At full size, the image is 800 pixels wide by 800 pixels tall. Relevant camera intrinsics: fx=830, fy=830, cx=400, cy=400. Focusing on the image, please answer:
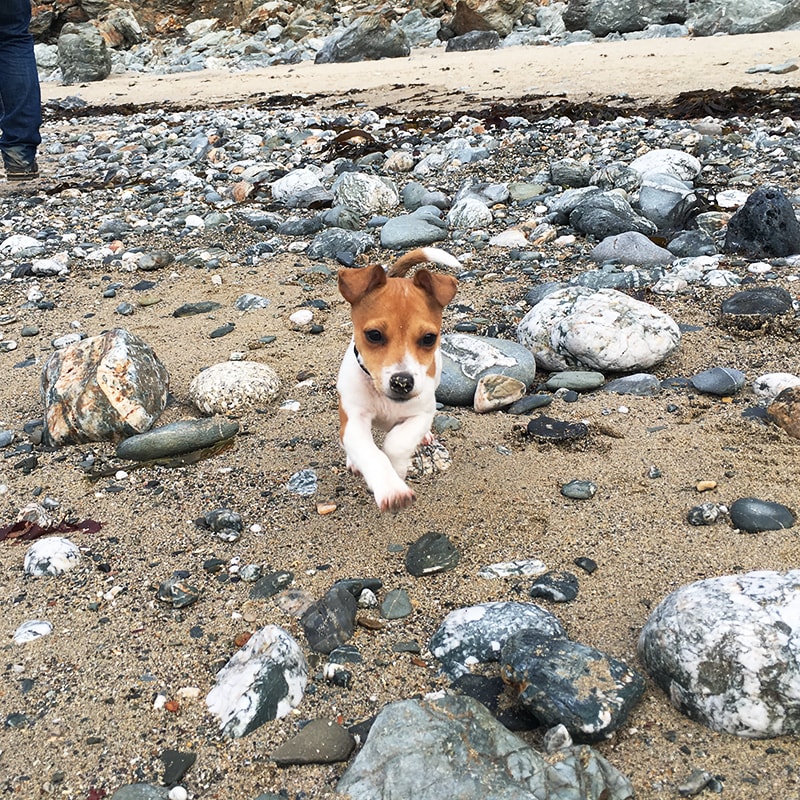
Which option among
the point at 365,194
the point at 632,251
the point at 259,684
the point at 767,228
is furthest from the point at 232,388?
the point at 767,228

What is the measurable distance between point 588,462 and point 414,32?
26898 mm

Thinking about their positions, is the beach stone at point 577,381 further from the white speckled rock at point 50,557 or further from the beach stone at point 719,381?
the white speckled rock at point 50,557

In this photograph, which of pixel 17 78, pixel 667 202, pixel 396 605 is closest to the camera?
pixel 396 605

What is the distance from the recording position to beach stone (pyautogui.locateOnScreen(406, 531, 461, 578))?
10.3 feet

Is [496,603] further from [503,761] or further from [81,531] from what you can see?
[81,531]

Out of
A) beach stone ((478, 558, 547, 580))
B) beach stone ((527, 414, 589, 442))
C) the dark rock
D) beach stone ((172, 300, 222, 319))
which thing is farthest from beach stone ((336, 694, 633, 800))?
the dark rock

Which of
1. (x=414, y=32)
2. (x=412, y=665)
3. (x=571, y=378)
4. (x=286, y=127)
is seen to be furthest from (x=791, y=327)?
(x=414, y=32)

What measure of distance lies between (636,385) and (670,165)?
14.0 feet

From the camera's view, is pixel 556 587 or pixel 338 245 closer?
pixel 556 587

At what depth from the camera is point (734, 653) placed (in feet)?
7.56

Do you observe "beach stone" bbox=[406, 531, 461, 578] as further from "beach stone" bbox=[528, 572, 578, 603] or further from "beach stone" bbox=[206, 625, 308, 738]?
"beach stone" bbox=[206, 625, 308, 738]

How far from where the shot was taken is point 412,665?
268 cm

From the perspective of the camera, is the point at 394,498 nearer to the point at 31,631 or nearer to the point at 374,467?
the point at 374,467

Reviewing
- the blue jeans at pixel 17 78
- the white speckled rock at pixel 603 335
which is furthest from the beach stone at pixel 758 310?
the blue jeans at pixel 17 78
